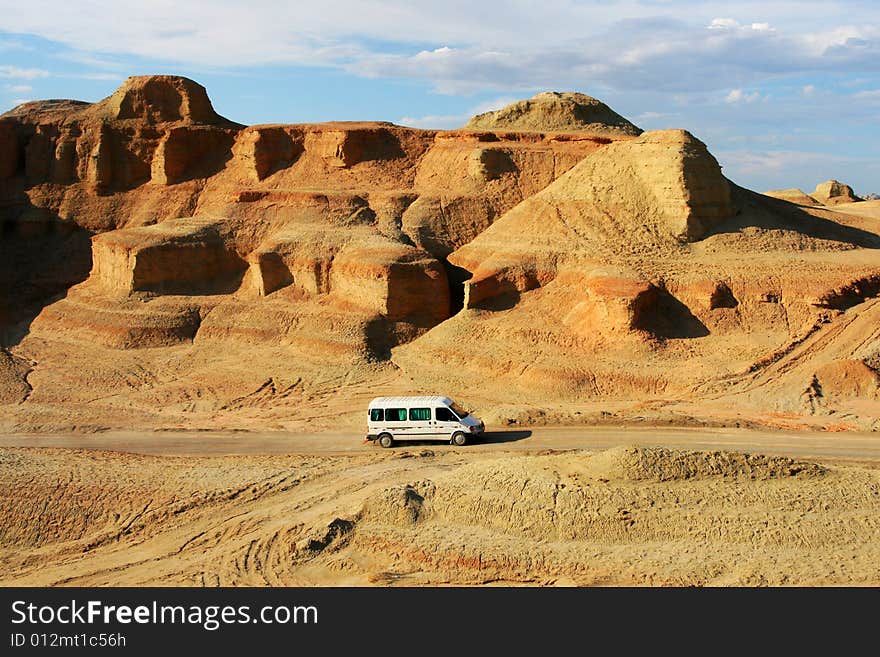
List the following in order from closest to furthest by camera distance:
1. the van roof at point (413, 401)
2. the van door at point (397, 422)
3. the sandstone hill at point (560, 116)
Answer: the van door at point (397, 422)
the van roof at point (413, 401)
the sandstone hill at point (560, 116)

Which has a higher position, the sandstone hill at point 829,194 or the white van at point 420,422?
the sandstone hill at point 829,194

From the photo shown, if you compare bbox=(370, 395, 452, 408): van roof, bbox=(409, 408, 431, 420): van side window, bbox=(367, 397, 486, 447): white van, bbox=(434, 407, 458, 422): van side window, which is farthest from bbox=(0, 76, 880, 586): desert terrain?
bbox=(370, 395, 452, 408): van roof

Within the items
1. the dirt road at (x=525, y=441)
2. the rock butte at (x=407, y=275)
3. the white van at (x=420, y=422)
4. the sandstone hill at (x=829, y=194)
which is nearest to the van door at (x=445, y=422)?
the white van at (x=420, y=422)

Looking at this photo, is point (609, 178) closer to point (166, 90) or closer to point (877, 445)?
point (877, 445)

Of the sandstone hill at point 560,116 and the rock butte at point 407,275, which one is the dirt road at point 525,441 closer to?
the rock butte at point 407,275

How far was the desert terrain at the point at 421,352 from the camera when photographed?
54.7 feet

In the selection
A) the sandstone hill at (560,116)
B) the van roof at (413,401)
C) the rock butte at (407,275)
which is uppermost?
the sandstone hill at (560,116)

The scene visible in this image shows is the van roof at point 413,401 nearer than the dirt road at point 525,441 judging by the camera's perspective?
No

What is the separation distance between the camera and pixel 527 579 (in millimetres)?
15258

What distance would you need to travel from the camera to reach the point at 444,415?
78.6 feet

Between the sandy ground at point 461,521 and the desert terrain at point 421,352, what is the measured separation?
8cm

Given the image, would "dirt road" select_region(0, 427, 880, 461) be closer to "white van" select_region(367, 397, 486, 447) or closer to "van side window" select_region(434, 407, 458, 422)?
"white van" select_region(367, 397, 486, 447)

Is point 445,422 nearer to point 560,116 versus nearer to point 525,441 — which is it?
point 525,441
